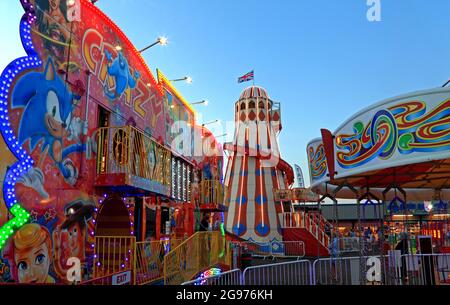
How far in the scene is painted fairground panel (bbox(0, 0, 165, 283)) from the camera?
615 cm

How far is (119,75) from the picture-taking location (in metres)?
9.65

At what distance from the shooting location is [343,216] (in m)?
47.7

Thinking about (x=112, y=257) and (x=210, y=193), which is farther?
(x=210, y=193)

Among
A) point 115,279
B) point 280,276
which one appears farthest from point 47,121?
point 280,276

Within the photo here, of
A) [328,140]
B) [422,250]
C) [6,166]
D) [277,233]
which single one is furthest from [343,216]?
[6,166]

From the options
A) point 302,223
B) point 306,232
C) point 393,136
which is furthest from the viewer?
A: point 302,223

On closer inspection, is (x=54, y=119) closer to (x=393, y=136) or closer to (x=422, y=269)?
(x=393, y=136)

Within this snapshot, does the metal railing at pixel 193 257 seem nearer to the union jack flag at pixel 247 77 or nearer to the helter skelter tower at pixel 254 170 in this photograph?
the helter skelter tower at pixel 254 170

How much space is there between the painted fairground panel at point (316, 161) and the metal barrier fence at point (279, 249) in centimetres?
1270

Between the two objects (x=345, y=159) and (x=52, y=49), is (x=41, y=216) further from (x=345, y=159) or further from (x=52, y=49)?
(x=345, y=159)

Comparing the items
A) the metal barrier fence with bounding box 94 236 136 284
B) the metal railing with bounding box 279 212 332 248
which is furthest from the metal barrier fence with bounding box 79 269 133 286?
the metal railing with bounding box 279 212 332 248

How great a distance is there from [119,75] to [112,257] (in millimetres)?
4195

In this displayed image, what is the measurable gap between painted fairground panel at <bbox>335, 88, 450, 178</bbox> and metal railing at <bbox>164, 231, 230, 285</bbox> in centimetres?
443

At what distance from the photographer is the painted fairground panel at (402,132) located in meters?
5.79
